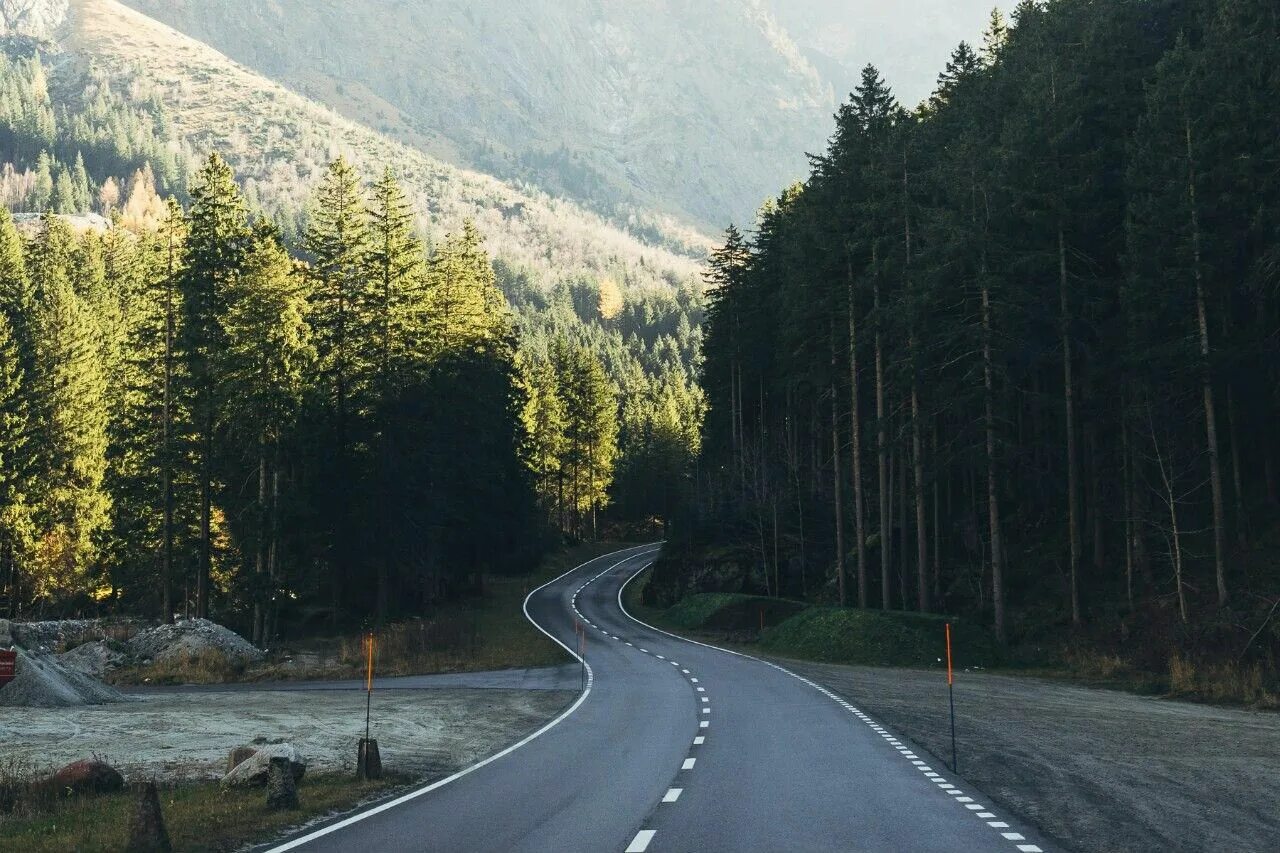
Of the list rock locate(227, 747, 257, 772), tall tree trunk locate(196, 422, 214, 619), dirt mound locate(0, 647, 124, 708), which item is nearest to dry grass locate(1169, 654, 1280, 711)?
rock locate(227, 747, 257, 772)

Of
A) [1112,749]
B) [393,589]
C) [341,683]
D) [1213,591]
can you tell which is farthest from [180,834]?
[393,589]

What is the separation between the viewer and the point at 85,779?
608 inches

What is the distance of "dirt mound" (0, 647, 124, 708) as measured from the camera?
28.2 meters

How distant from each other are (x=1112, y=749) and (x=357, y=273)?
40.5 m

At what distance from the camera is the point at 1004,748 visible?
769 inches

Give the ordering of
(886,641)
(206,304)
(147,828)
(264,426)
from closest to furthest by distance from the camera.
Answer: (147,828), (886,641), (264,426), (206,304)

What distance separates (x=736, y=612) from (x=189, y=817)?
147 feet

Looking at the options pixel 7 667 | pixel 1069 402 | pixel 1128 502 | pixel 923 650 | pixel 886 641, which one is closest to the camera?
pixel 7 667

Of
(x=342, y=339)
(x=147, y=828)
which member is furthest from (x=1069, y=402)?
(x=147, y=828)

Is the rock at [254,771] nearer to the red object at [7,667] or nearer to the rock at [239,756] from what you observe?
the rock at [239,756]

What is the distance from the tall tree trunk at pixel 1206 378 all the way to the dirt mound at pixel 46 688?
95.5 ft

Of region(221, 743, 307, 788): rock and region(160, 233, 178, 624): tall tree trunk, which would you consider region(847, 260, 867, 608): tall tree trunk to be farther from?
region(221, 743, 307, 788): rock

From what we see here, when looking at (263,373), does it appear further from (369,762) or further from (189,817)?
(189,817)

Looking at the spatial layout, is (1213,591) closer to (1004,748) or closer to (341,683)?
(1004,748)
